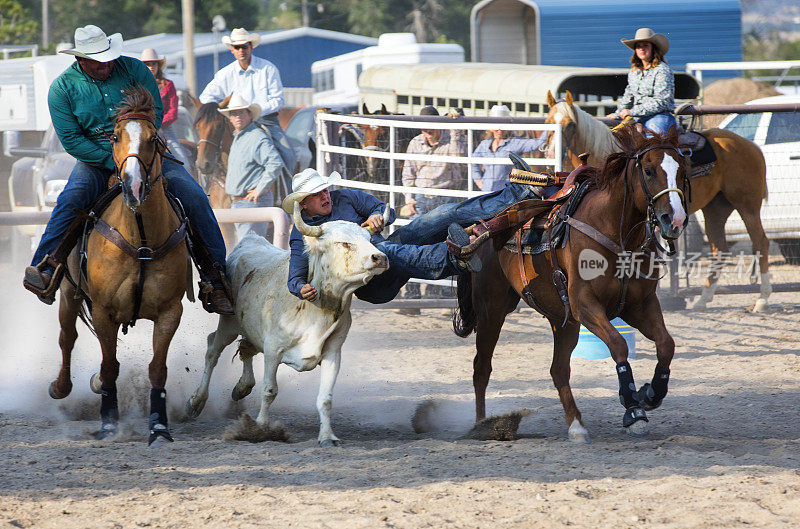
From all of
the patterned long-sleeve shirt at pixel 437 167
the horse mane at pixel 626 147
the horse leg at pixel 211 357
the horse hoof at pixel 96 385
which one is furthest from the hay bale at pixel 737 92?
the horse hoof at pixel 96 385

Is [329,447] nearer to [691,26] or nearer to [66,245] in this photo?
[66,245]

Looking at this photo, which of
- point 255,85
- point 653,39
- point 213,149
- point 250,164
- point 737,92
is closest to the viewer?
point 653,39

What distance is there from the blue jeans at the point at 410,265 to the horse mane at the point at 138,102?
1725mm

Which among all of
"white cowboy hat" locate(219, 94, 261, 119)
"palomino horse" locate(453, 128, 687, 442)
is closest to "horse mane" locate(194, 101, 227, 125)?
"white cowboy hat" locate(219, 94, 261, 119)

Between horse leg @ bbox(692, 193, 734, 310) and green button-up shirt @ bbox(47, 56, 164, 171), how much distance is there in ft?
24.2

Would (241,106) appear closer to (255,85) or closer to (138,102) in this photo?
(255,85)

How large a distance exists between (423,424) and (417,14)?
48.7 meters

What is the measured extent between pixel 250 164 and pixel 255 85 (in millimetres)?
1282

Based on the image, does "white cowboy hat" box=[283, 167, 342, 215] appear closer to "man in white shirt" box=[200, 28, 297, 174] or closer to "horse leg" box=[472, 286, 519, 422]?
"horse leg" box=[472, 286, 519, 422]

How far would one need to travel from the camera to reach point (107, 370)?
253 inches

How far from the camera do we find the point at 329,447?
595 cm

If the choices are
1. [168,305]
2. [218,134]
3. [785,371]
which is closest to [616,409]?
[785,371]

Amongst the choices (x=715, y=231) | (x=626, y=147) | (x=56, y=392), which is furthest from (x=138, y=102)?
(x=715, y=231)

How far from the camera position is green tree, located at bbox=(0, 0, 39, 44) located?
3925 cm
